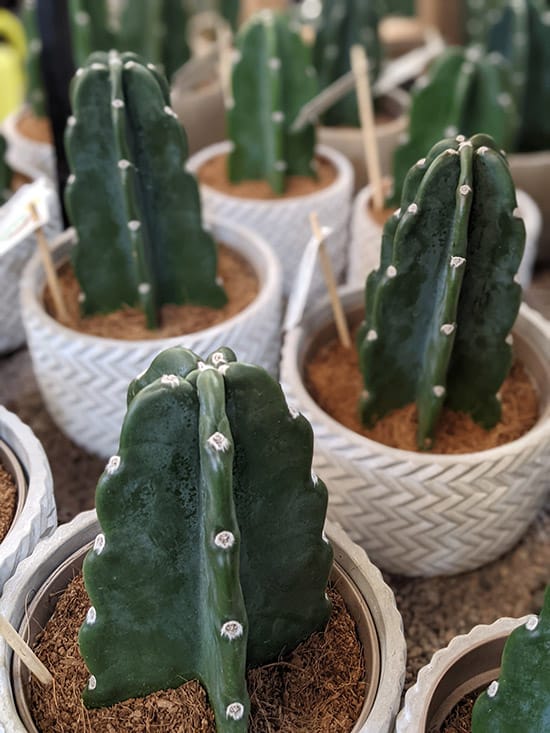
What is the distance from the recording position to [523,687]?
0.68 m

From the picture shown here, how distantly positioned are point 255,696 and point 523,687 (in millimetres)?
266

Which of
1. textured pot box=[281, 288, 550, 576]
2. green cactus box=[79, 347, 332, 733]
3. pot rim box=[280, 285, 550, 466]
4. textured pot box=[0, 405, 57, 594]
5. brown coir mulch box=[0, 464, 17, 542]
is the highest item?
green cactus box=[79, 347, 332, 733]

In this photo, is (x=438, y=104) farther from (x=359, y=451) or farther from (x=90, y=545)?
(x=90, y=545)

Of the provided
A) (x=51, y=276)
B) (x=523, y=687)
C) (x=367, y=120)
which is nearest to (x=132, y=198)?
(x=51, y=276)

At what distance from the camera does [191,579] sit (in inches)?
29.5

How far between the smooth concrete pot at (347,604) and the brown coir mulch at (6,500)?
0.23 feet

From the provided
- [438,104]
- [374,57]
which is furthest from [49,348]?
[374,57]

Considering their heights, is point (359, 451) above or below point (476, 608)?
above

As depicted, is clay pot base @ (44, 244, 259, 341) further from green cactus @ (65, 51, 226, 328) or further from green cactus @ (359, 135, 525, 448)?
green cactus @ (359, 135, 525, 448)

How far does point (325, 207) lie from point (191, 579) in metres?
1.02

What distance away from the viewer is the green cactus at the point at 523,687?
26.1 inches

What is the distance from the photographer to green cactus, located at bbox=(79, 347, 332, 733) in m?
0.66

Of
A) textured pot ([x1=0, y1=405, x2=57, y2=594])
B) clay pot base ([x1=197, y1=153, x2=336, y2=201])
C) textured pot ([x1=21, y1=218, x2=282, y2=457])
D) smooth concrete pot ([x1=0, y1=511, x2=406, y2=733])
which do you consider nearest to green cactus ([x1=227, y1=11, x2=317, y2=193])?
clay pot base ([x1=197, y1=153, x2=336, y2=201])

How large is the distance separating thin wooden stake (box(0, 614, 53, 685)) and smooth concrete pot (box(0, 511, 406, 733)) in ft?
0.07
